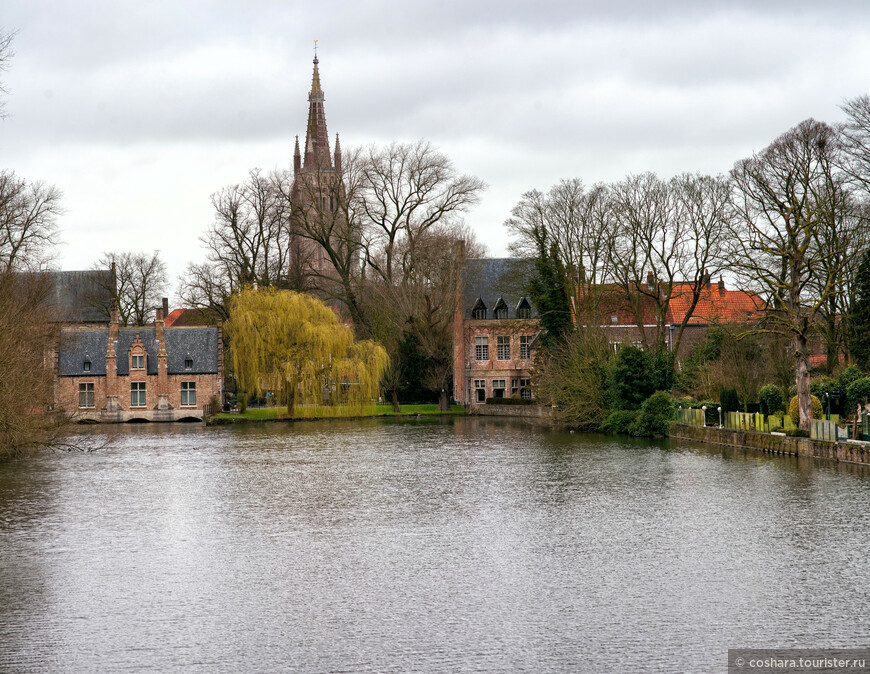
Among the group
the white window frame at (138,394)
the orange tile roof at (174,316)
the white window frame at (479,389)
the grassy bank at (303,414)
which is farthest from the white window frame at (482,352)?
the orange tile roof at (174,316)

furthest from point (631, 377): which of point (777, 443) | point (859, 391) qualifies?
point (859, 391)

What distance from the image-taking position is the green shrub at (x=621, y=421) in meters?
35.7

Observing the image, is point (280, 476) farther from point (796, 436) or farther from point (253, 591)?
point (796, 436)

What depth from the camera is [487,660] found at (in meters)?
9.24

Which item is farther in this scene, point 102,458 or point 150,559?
point 102,458

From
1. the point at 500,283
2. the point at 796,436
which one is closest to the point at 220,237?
the point at 500,283

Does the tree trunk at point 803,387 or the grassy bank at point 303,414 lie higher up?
the tree trunk at point 803,387

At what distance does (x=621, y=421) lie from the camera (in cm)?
3594

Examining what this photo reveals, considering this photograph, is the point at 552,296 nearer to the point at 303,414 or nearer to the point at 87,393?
the point at 303,414

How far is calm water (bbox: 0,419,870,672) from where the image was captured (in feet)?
31.7

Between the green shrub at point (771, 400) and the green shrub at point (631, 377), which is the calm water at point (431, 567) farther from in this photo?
the green shrub at point (631, 377)

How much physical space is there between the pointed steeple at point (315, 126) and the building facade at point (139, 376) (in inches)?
1534

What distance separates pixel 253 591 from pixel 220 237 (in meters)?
41.5

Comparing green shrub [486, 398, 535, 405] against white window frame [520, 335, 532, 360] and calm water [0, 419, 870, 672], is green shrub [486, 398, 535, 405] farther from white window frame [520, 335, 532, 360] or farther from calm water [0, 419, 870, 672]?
calm water [0, 419, 870, 672]
